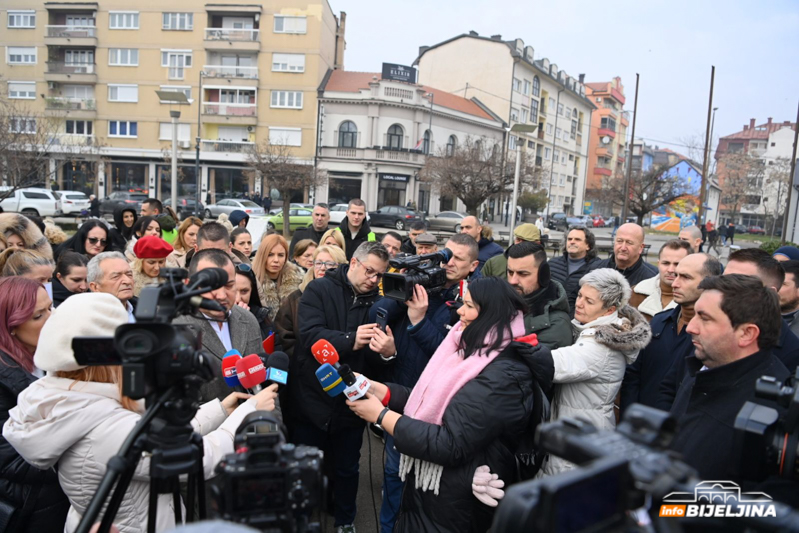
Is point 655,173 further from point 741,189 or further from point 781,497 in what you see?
point 781,497

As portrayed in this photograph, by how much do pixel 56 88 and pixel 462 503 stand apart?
46.9 meters

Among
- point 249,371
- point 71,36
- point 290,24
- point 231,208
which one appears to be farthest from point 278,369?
point 71,36

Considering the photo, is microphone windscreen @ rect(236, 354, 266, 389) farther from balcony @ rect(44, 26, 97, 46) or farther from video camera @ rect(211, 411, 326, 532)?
balcony @ rect(44, 26, 97, 46)

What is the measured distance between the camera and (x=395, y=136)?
3938 centimetres

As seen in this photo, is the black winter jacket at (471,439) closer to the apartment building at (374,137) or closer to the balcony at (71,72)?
the apartment building at (374,137)

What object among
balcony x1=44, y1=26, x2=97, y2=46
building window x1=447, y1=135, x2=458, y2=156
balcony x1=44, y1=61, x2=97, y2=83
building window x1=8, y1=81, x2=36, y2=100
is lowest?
building window x1=447, y1=135, x2=458, y2=156

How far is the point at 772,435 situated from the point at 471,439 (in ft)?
3.72

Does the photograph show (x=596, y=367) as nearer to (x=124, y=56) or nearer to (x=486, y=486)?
(x=486, y=486)

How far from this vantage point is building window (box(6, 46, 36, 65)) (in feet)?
127

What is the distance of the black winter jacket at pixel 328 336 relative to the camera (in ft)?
11.6

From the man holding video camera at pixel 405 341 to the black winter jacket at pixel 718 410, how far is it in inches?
59.3

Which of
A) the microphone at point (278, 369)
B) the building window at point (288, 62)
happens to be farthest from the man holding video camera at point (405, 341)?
the building window at point (288, 62)

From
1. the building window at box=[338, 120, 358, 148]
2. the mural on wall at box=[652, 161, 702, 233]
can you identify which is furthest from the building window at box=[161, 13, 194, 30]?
the mural on wall at box=[652, 161, 702, 233]

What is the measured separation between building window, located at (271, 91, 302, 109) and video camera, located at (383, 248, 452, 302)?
37337 millimetres
